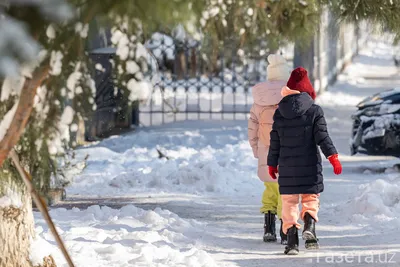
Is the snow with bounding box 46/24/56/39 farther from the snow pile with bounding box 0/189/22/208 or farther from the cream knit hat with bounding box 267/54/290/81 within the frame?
the cream knit hat with bounding box 267/54/290/81

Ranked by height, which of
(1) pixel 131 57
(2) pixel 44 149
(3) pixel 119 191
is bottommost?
(3) pixel 119 191

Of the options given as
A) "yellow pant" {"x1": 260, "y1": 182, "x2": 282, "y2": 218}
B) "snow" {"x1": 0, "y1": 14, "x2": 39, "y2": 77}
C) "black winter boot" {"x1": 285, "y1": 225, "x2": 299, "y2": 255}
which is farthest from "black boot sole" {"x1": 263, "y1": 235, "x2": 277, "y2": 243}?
"snow" {"x1": 0, "y1": 14, "x2": 39, "y2": 77}

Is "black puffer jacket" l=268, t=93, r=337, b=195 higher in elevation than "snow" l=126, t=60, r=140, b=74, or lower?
lower

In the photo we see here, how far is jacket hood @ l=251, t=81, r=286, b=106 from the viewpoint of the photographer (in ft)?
27.3

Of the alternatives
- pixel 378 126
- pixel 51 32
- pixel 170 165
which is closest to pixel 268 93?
pixel 170 165

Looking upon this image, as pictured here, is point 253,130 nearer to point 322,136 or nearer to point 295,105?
point 295,105

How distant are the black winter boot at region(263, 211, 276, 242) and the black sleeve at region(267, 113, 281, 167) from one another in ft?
2.21

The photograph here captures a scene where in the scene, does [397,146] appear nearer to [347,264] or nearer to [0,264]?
[347,264]

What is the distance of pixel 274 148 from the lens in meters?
7.86

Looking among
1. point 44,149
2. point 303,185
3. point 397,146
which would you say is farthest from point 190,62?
point 44,149

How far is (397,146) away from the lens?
42.7 ft

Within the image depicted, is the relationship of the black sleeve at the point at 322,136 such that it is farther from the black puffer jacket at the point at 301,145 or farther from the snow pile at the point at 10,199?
the snow pile at the point at 10,199

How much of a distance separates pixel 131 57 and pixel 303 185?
127 inches

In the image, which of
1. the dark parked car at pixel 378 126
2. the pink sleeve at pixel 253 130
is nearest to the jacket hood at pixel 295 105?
the pink sleeve at pixel 253 130
